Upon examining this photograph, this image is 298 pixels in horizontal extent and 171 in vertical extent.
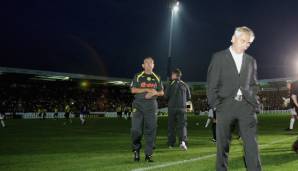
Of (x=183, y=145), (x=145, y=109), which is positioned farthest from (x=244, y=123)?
(x=183, y=145)

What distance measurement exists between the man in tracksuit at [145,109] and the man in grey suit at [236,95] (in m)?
3.97

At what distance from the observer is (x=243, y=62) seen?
6.03m

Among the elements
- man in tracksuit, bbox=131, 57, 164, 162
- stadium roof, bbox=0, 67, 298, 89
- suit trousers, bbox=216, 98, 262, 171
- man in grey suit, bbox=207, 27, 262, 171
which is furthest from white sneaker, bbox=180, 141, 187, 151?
stadium roof, bbox=0, 67, 298, 89

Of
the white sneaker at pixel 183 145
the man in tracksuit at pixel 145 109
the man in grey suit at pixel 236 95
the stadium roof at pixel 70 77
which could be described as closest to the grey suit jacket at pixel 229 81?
the man in grey suit at pixel 236 95

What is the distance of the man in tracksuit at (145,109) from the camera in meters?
9.96

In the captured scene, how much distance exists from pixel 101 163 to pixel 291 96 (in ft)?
18.2

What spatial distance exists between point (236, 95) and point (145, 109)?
14.1ft

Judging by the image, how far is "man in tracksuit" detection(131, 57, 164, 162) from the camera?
9961 millimetres

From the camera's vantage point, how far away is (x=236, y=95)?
589 cm

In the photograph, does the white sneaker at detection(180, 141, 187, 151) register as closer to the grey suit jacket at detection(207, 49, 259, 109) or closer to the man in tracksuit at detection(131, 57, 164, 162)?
the man in tracksuit at detection(131, 57, 164, 162)

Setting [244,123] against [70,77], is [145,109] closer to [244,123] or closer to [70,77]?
[244,123]

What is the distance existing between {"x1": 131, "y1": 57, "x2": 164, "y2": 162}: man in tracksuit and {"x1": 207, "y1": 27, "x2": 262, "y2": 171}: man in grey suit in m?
3.97

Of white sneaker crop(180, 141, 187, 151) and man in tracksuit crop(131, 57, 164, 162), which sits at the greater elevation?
man in tracksuit crop(131, 57, 164, 162)

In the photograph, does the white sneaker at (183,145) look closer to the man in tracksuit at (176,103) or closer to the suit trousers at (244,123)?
the man in tracksuit at (176,103)
